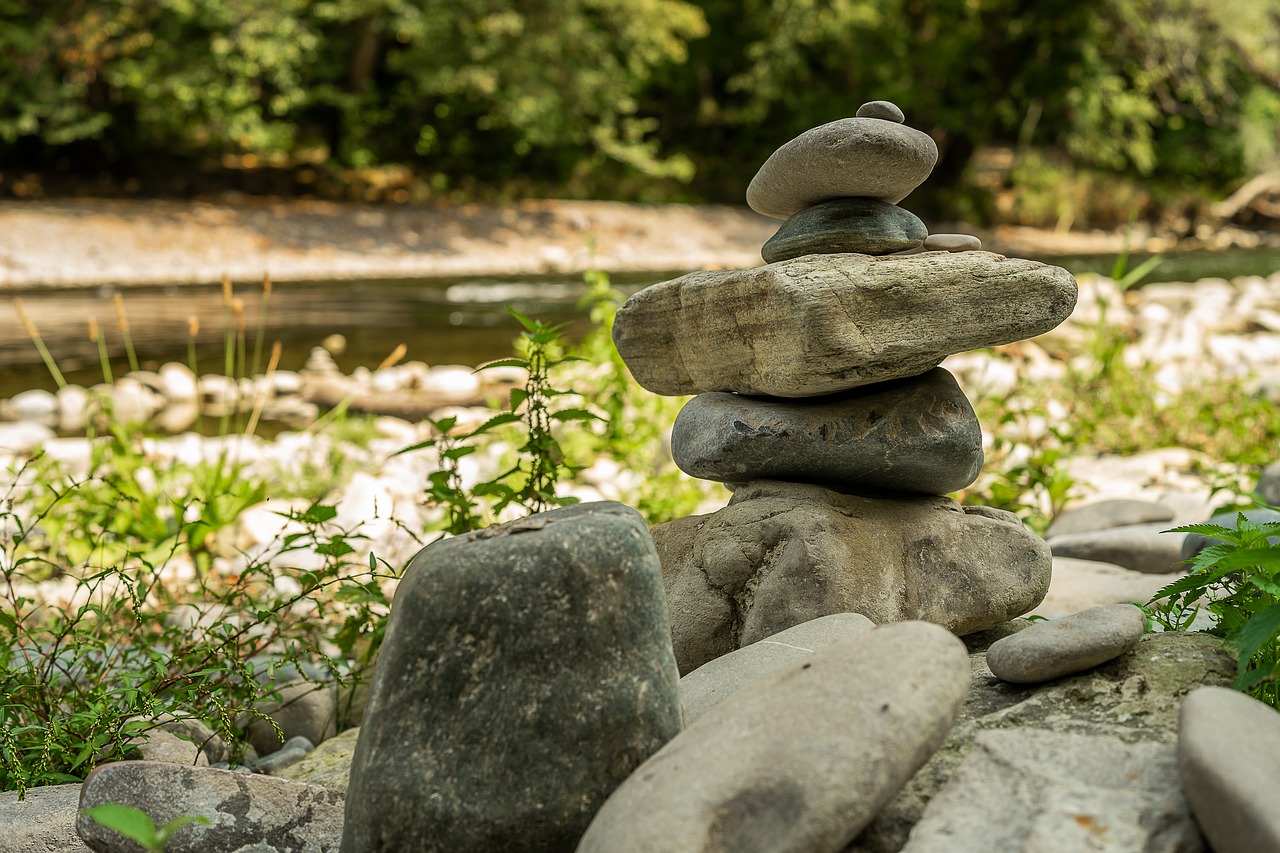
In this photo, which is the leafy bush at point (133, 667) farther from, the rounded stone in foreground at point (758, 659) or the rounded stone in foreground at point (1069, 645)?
the rounded stone in foreground at point (1069, 645)

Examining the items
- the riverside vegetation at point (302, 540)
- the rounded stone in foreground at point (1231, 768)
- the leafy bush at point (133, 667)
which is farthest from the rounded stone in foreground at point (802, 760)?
the leafy bush at point (133, 667)

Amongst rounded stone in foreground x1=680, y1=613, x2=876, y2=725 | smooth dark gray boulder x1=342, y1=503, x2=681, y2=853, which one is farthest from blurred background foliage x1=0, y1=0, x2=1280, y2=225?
smooth dark gray boulder x1=342, y1=503, x2=681, y2=853

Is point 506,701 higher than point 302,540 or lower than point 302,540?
higher

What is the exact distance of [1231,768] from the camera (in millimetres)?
1646

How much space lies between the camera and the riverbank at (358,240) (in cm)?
1756

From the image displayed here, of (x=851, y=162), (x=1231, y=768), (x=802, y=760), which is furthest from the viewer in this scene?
(x=851, y=162)

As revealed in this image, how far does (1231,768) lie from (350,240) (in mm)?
19855

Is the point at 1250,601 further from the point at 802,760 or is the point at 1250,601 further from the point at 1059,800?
the point at 802,760

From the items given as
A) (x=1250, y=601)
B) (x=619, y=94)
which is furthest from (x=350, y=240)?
(x=1250, y=601)

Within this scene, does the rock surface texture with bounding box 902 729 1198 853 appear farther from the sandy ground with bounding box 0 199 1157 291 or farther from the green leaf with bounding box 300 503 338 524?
the sandy ground with bounding box 0 199 1157 291

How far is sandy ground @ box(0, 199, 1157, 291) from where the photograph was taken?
17.5 m

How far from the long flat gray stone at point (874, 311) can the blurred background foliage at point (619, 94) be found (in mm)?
18177

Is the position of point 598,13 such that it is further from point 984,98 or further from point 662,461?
point 662,461

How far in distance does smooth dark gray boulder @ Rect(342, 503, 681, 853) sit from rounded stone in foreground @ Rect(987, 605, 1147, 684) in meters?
0.81
